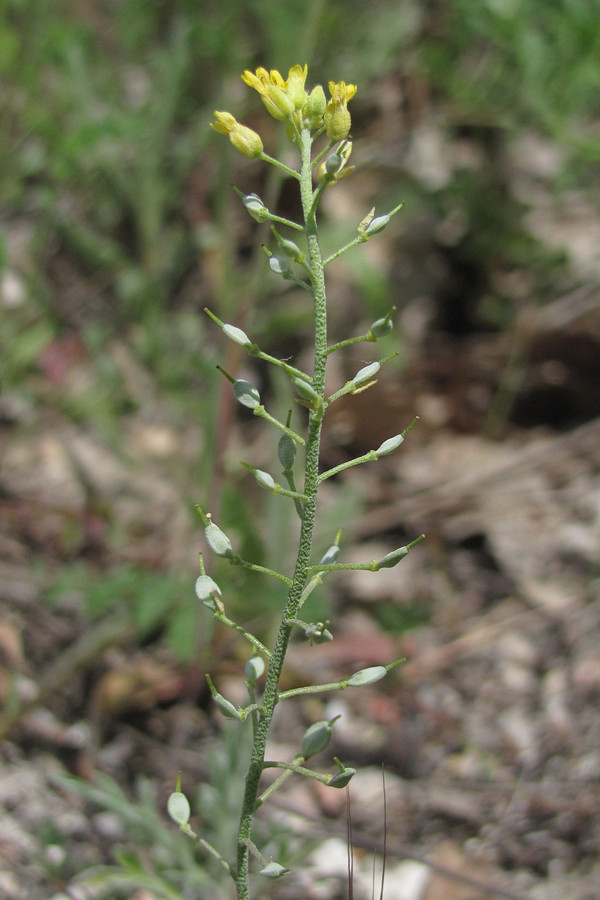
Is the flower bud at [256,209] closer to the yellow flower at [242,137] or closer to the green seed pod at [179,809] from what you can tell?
the yellow flower at [242,137]

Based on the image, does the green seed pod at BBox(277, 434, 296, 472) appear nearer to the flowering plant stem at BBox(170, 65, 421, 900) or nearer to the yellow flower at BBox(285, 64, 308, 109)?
the flowering plant stem at BBox(170, 65, 421, 900)

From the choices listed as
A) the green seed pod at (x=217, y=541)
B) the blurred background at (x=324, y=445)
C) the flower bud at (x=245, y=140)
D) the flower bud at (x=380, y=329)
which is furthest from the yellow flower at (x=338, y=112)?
the blurred background at (x=324, y=445)

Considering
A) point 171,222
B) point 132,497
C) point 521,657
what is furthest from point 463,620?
point 171,222

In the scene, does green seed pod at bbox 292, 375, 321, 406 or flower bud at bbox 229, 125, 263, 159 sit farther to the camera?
flower bud at bbox 229, 125, 263, 159

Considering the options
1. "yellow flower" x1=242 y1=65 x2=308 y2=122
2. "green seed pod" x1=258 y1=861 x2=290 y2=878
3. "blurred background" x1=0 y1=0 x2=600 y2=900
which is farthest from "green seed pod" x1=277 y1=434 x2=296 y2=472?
"blurred background" x1=0 y1=0 x2=600 y2=900

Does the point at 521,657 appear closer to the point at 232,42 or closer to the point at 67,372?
the point at 67,372

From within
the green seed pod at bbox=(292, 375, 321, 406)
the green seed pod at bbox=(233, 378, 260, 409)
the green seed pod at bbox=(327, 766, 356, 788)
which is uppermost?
the green seed pod at bbox=(233, 378, 260, 409)
